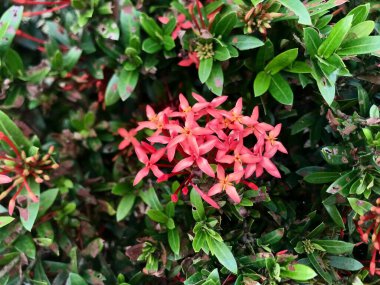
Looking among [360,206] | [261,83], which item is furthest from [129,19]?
[360,206]

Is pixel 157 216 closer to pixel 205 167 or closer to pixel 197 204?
pixel 197 204

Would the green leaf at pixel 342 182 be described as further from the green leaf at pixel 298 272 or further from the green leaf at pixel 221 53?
the green leaf at pixel 221 53

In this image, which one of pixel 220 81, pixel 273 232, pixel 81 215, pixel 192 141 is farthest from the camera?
pixel 81 215

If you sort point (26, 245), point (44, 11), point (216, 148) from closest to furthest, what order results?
point (216, 148) < point (26, 245) < point (44, 11)

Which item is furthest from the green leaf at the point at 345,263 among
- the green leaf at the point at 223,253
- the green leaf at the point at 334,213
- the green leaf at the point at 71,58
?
the green leaf at the point at 71,58

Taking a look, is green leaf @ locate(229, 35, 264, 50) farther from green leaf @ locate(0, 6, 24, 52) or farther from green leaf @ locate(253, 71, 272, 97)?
green leaf @ locate(0, 6, 24, 52)

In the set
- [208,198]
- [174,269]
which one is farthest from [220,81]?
[174,269]

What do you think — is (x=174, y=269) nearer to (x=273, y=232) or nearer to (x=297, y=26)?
(x=273, y=232)
